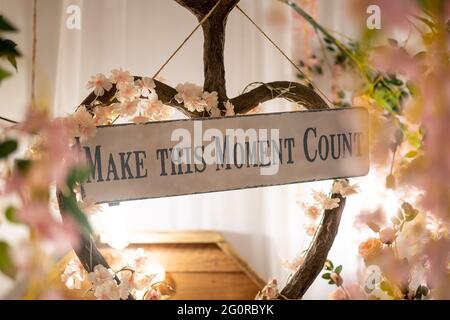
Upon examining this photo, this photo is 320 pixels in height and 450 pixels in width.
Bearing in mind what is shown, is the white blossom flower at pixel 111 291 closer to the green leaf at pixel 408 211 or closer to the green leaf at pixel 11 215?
the green leaf at pixel 11 215

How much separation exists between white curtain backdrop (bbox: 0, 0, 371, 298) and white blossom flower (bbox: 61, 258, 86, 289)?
0.21 metres

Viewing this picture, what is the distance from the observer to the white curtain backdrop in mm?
1386

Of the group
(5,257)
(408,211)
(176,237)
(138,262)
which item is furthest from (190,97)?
(176,237)

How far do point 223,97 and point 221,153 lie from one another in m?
0.12

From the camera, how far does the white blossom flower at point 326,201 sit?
117 cm

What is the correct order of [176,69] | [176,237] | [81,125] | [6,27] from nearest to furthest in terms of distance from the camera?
[6,27]
[81,125]
[176,69]
[176,237]

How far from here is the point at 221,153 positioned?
1.06m

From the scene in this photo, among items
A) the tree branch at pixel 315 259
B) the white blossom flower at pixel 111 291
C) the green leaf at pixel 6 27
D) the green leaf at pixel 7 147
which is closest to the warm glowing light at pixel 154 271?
the white blossom flower at pixel 111 291

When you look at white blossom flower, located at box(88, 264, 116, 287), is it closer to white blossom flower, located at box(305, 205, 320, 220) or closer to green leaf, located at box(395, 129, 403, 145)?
white blossom flower, located at box(305, 205, 320, 220)

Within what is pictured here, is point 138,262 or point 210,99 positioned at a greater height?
point 210,99

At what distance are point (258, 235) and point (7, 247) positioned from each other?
107 centimetres

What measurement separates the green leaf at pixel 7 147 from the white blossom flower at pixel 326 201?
65 centimetres

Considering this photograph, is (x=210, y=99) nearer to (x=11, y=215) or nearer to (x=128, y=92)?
(x=128, y=92)

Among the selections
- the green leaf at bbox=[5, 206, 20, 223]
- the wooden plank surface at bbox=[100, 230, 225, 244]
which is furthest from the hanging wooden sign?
the wooden plank surface at bbox=[100, 230, 225, 244]
